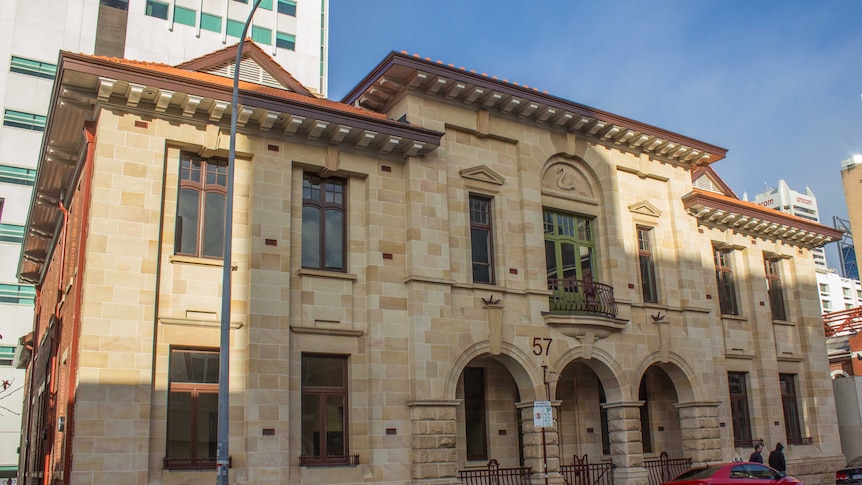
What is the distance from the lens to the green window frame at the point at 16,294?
5391 centimetres

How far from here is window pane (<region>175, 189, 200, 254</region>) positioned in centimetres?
1856

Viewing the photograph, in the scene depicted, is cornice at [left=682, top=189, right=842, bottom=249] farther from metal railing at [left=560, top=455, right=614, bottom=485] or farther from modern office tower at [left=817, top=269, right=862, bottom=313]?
modern office tower at [left=817, top=269, right=862, bottom=313]

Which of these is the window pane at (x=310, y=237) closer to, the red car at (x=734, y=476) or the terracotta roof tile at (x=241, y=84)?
the terracotta roof tile at (x=241, y=84)

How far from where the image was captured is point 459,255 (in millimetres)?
22188

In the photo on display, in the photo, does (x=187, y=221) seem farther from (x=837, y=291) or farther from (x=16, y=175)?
(x=837, y=291)

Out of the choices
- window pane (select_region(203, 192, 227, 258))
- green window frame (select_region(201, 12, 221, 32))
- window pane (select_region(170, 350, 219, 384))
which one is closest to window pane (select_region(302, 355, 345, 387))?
window pane (select_region(170, 350, 219, 384))

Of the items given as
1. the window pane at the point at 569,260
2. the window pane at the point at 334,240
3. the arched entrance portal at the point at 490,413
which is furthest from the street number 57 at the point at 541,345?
the window pane at the point at 334,240

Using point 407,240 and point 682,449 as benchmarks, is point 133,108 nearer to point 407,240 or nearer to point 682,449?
point 407,240

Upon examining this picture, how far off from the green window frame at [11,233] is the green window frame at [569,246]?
143ft

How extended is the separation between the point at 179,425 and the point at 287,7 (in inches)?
2004

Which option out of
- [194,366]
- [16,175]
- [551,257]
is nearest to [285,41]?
[16,175]

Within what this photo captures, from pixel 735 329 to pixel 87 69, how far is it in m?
23.0

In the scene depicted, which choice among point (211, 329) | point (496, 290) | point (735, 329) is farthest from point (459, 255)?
point (735, 329)

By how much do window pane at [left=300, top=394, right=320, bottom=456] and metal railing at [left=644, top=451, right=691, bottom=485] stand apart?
1118 centimetres
